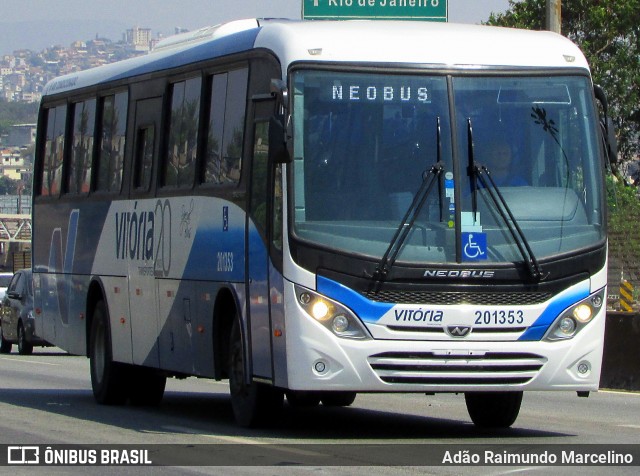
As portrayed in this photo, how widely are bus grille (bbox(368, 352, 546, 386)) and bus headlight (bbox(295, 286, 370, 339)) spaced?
0.74ft

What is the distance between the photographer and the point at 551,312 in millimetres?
12469

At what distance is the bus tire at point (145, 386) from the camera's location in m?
17.6

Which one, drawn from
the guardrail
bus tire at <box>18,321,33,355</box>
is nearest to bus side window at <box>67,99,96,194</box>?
the guardrail

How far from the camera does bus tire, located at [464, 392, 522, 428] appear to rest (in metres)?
13.9

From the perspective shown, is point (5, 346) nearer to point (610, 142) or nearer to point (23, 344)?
point (23, 344)

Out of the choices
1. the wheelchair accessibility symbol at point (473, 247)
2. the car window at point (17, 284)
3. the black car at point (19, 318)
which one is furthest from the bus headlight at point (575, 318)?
the car window at point (17, 284)

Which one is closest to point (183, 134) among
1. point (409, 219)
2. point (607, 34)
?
point (409, 219)

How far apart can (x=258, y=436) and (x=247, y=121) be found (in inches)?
102

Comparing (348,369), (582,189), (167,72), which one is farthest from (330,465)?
(167,72)

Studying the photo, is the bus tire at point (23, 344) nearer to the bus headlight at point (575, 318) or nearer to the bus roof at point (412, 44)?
the bus roof at point (412, 44)

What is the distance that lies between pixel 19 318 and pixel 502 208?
2310cm

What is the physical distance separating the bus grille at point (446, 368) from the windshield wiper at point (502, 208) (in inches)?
27.5

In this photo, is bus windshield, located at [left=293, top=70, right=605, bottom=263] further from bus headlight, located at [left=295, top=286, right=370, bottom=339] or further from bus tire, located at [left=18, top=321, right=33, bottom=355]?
bus tire, located at [left=18, top=321, right=33, bottom=355]

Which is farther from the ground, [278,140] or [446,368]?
[278,140]
